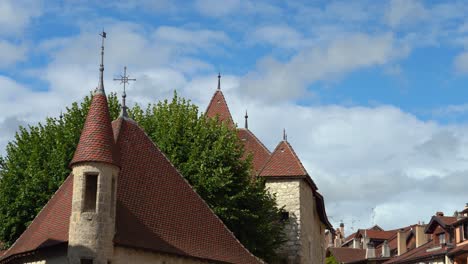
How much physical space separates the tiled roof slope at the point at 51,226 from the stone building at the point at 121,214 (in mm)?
20

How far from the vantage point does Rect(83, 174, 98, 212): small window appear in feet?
77.6

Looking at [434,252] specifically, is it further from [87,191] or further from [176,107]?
[87,191]

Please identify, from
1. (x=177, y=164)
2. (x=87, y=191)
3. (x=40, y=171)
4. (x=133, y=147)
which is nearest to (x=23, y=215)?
(x=40, y=171)

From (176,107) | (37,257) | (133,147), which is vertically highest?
(176,107)

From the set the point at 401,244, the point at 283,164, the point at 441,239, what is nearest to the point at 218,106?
the point at 283,164

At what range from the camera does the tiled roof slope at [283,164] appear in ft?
130

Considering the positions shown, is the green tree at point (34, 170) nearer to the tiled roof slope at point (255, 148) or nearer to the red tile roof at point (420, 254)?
the tiled roof slope at point (255, 148)

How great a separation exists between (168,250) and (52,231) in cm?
361

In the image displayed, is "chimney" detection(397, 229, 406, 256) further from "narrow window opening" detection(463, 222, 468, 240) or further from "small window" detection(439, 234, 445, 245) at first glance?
"narrow window opening" detection(463, 222, 468, 240)

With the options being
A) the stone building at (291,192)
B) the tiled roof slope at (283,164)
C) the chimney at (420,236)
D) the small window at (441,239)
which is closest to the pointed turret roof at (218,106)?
the stone building at (291,192)

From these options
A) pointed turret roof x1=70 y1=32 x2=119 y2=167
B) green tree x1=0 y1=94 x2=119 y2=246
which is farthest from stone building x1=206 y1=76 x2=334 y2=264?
pointed turret roof x1=70 y1=32 x2=119 y2=167

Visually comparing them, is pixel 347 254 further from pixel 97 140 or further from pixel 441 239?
pixel 97 140

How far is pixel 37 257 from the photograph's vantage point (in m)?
25.0

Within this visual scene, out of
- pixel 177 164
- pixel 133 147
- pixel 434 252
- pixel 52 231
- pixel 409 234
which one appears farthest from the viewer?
pixel 409 234
